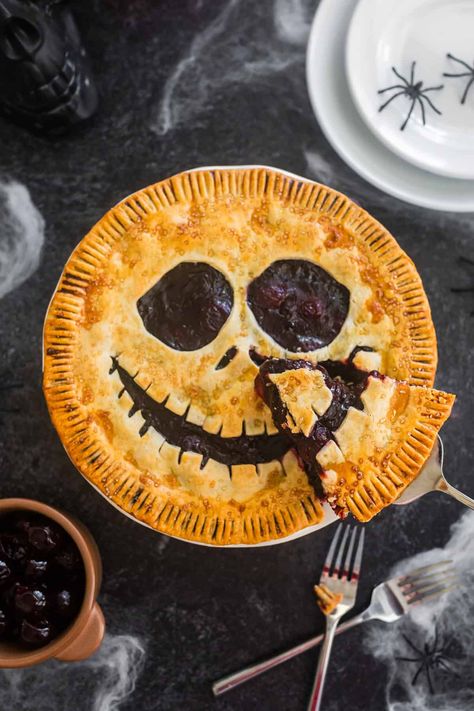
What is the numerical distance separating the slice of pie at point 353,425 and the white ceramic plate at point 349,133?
558 millimetres

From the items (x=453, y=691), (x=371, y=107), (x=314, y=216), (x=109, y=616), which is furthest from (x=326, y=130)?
(x=453, y=691)

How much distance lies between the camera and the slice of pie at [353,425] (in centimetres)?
167

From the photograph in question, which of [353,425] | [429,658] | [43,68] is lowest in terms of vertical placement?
[429,658]

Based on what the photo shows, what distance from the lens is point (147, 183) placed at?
6.99 feet

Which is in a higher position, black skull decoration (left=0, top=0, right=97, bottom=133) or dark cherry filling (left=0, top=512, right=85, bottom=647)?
black skull decoration (left=0, top=0, right=97, bottom=133)

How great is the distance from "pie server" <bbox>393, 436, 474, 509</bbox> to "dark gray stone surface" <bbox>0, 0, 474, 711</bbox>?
0.20 meters

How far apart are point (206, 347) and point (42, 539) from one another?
614mm

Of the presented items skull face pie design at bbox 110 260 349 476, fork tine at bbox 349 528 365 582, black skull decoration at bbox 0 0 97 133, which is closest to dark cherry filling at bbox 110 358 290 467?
skull face pie design at bbox 110 260 349 476

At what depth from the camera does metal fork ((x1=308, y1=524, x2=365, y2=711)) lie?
2.05m

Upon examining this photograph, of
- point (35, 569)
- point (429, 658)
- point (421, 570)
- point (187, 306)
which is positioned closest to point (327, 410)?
point (187, 306)

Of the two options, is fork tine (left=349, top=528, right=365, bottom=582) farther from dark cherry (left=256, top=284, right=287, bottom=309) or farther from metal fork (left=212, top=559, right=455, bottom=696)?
dark cherry (left=256, top=284, right=287, bottom=309)

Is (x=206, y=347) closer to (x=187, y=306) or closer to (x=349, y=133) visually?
(x=187, y=306)

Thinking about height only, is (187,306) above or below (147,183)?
below

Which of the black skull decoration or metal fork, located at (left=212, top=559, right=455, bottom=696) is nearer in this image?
the black skull decoration
